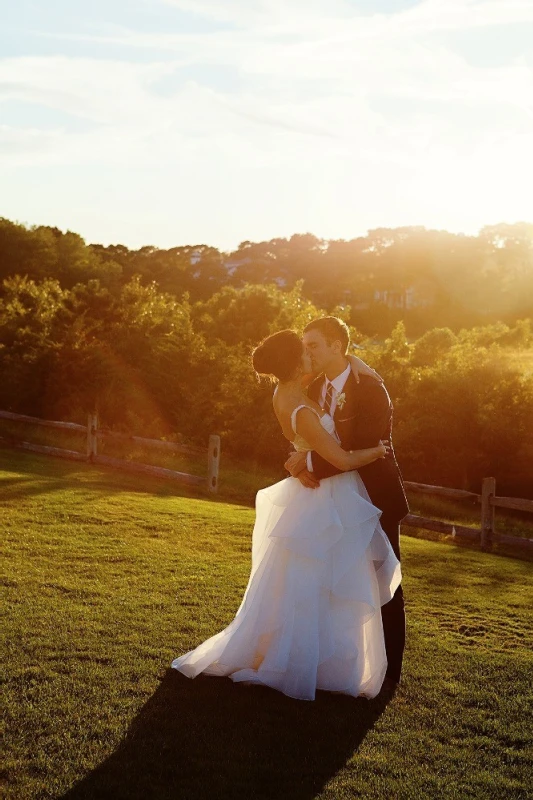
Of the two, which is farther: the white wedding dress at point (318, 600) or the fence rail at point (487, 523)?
the fence rail at point (487, 523)

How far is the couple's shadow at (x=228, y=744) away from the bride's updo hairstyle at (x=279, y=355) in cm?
193

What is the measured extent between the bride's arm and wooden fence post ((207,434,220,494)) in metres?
11.8

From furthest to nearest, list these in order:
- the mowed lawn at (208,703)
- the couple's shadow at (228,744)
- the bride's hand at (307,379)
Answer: the bride's hand at (307,379)
the mowed lawn at (208,703)
the couple's shadow at (228,744)

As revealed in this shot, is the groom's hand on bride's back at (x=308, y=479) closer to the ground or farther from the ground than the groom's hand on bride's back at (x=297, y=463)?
closer to the ground

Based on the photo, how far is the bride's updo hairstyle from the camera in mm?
5109

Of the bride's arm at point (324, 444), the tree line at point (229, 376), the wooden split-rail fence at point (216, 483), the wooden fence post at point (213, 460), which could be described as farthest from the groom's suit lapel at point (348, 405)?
the tree line at point (229, 376)

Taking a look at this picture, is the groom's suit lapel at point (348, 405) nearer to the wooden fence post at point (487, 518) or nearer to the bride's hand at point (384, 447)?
the bride's hand at point (384, 447)

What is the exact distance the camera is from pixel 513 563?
1210 centimetres

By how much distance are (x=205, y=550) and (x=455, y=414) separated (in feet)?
52.9

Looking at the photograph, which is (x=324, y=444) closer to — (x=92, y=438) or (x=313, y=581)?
(x=313, y=581)

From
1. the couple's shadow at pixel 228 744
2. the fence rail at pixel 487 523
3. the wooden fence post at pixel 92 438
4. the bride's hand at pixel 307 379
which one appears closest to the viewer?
the couple's shadow at pixel 228 744

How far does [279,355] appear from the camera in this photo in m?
5.12

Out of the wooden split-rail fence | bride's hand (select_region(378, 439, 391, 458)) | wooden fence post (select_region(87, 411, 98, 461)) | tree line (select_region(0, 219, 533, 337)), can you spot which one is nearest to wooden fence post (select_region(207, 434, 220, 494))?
the wooden split-rail fence

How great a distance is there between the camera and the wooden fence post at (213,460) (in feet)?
55.6
